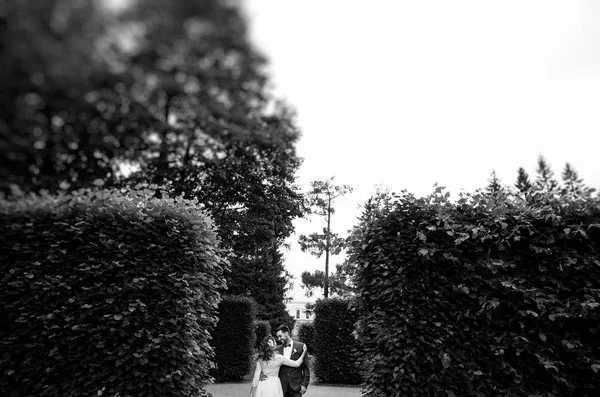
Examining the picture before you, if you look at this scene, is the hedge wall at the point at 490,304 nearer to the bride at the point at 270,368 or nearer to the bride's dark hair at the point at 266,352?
the bride at the point at 270,368

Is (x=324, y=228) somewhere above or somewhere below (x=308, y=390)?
above

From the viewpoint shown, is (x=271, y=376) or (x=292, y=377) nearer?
(x=271, y=376)

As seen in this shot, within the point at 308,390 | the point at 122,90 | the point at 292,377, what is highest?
the point at 122,90

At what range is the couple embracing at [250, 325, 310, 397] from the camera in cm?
816

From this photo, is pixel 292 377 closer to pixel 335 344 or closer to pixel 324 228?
pixel 335 344

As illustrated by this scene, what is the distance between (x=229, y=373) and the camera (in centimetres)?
1836

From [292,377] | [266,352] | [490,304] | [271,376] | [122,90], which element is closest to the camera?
[122,90]

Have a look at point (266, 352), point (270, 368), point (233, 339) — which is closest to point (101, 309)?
point (266, 352)

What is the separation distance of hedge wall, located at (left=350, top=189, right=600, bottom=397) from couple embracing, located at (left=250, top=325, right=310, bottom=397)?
231cm

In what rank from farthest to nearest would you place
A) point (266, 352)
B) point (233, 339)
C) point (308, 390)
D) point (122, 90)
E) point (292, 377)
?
point (233, 339), point (308, 390), point (292, 377), point (266, 352), point (122, 90)

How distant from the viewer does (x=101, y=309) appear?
5582 mm

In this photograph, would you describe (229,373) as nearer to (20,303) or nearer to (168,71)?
(20,303)

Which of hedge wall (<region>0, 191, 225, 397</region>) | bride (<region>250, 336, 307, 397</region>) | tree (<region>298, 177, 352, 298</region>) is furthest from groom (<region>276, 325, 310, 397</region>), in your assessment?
tree (<region>298, 177, 352, 298</region>)

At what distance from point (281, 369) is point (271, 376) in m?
0.46
